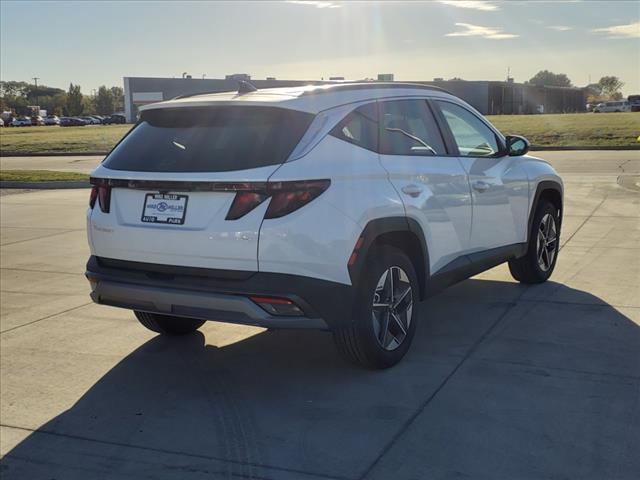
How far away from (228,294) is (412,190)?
1.51m

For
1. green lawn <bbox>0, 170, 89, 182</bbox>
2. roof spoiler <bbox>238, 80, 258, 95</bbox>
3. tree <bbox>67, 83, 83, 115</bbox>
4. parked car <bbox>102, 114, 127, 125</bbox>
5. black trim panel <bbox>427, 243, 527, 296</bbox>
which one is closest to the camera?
roof spoiler <bbox>238, 80, 258, 95</bbox>

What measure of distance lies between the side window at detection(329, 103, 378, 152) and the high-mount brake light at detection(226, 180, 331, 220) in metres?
0.51

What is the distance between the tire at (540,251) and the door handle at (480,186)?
116cm

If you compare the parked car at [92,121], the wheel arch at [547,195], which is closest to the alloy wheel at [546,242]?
the wheel arch at [547,195]

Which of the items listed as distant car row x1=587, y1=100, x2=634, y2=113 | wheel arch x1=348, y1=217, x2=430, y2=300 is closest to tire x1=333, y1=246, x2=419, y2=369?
wheel arch x1=348, y1=217, x2=430, y2=300

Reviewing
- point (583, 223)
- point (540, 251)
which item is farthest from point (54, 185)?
point (540, 251)

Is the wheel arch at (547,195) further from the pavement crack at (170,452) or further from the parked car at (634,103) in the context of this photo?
the parked car at (634,103)

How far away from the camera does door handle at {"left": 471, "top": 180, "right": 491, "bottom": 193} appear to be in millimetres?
5733

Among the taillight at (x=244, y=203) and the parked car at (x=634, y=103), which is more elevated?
the parked car at (x=634, y=103)

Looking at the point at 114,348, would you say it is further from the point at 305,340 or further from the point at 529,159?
the point at 529,159

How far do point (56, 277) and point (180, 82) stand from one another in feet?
296

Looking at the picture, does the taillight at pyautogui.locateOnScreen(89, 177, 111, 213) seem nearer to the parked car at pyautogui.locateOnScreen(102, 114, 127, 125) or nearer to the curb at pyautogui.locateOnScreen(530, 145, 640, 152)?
the curb at pyautogui.locateOnScreen(530, 145, 640, 152)

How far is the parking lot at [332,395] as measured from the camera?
367cm

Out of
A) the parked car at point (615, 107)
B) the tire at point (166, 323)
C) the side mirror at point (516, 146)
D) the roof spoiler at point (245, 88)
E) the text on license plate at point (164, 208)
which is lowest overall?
the tire at point (166, 323)
